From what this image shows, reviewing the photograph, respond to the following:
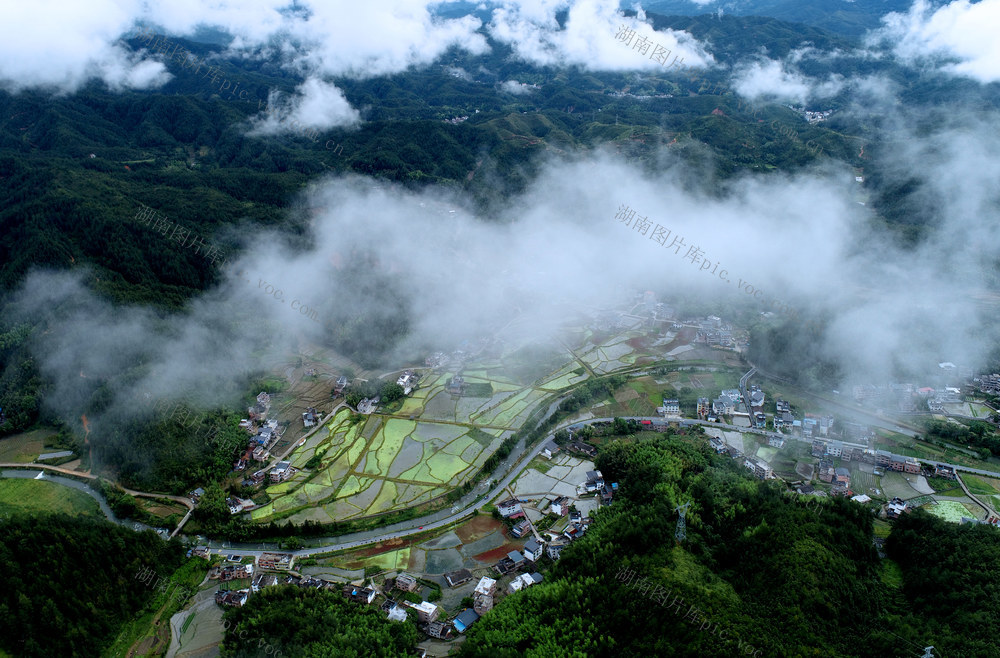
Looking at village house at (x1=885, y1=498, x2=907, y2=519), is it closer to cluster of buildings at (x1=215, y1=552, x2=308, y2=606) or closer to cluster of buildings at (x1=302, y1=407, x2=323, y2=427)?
cluster of buildings at (x1=215, y1=552, x2=308, y2=606)

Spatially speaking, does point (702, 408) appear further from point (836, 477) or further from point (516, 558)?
point (516, 558)

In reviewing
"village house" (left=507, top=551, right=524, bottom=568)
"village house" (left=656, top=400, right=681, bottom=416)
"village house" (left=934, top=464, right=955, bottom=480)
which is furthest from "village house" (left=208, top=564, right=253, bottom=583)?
"village house" (left=934, top=464, right=955, bottom=480)

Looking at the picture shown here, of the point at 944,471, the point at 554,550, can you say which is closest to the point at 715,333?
the point at 944,471

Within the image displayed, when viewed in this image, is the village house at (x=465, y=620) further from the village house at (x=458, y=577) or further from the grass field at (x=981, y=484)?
the grass field at (x=981, y=484)

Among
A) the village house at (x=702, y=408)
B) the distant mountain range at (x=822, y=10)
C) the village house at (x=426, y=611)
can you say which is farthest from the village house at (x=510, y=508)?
the distant mountain range at (x=822, y=10)

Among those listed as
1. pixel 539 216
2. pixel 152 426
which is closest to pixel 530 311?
pixel 539 216
